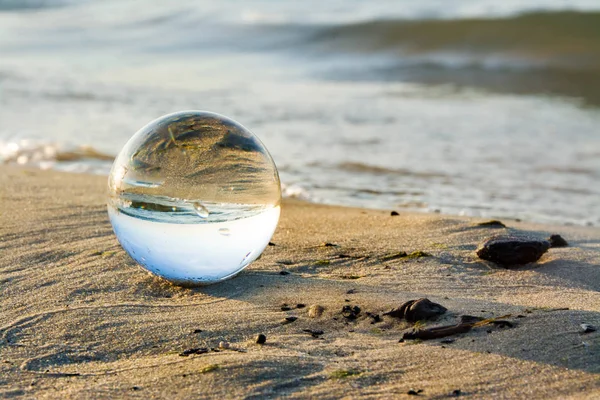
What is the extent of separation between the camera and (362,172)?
6449mm

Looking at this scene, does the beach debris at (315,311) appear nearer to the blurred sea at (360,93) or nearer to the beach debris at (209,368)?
the beach debris at (209,368)

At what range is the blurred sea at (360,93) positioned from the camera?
6250 millimetres

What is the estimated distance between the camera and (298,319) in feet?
9.62

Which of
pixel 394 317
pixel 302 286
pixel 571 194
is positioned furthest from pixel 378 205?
pixel 394 317

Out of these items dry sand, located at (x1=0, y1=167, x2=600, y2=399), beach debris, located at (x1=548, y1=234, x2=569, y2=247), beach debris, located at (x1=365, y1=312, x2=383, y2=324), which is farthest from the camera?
beach debris, located at (x1=548, y1=234, x2=569, y2=247)

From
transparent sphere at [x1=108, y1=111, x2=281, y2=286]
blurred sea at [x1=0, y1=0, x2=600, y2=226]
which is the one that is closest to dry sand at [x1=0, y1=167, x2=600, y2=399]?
transparent sphere at [x1=108, y1=111, x2=281, y2=286]

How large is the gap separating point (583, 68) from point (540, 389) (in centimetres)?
1120

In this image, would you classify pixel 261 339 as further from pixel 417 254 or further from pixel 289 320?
pixel 417 254

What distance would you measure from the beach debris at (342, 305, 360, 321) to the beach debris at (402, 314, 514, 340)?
0.83 ft

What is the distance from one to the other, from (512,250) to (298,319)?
119 centimetres

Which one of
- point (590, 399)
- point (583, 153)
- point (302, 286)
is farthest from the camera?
point (583, 153)

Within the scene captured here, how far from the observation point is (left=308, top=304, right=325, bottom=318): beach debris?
9.68 ft

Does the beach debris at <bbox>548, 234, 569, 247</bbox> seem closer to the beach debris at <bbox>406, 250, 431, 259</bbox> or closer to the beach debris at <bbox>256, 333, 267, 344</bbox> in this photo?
the beach debris at <bbox>406, 250, 431, 259</bbox>

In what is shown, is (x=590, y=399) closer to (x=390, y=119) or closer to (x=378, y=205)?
(x=378, y=205)
